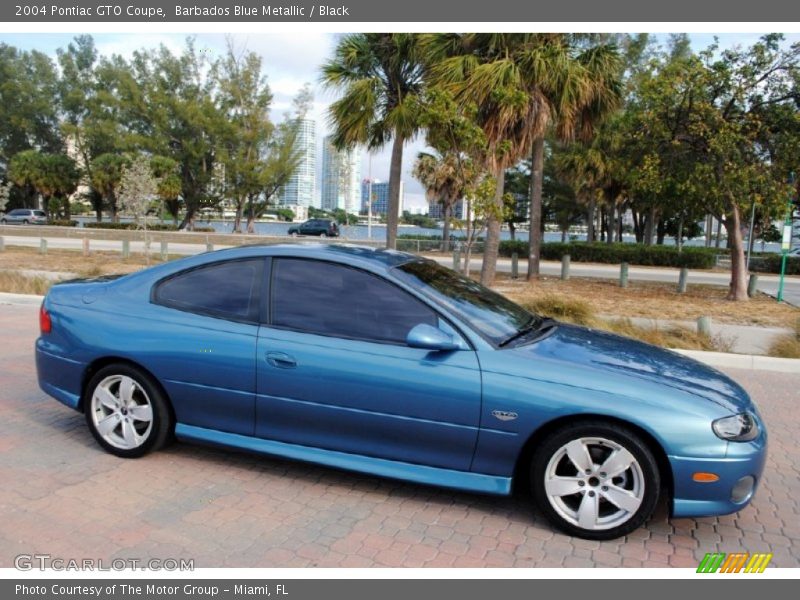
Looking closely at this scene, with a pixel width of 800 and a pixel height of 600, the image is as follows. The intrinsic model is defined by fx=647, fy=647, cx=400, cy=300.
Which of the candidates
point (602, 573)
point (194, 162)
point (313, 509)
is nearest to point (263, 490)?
point (313, 509)

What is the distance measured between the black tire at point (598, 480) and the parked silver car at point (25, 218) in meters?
55.0

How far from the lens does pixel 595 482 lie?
3.41m

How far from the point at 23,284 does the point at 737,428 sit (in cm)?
1298

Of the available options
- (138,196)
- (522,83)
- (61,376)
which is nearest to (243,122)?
(138,196)

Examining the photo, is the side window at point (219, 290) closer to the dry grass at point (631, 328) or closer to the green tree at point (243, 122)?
the dry grass at point (631, 328)

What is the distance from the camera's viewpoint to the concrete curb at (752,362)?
784cm

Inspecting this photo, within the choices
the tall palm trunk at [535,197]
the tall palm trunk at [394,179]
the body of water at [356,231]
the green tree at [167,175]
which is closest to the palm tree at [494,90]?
the tall palm trunk at [394,179]

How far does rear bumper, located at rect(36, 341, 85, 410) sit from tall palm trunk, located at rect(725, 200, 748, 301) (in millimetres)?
15102

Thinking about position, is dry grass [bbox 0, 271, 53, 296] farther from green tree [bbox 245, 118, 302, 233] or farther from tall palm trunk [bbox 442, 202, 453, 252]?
green tree [bbox 245, 118, 302, 233]

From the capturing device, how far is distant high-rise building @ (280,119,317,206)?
49.2 metres

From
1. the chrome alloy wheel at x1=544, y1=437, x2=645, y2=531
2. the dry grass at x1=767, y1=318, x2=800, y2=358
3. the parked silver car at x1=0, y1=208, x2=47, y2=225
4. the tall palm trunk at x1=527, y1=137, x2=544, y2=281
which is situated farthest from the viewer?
the parked silver car at x1=0, y1=208, x2=47, y2=225

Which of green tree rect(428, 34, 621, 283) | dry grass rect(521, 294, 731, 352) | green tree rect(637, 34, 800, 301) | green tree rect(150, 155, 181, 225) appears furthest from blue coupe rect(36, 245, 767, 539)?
green tree rect(150, 155, 181, 225)

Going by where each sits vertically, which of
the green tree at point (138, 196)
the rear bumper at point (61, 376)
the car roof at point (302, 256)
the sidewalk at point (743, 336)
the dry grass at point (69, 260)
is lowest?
the dry grass at point (69, 260)

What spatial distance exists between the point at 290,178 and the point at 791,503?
157ft
